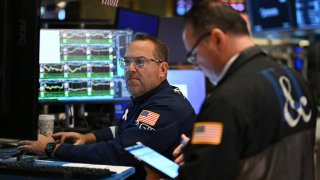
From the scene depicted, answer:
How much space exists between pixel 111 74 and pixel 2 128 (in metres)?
1.44

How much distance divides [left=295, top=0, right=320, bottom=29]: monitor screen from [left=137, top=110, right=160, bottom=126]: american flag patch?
278 cm

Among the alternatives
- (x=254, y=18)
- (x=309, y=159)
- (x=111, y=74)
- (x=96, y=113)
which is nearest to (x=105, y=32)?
(x=111, y=74)

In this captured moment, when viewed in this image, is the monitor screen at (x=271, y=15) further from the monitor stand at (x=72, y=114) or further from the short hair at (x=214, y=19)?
the short hair at (x=214, y=19)

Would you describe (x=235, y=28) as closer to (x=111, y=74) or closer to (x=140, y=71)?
(x=140, y=71)

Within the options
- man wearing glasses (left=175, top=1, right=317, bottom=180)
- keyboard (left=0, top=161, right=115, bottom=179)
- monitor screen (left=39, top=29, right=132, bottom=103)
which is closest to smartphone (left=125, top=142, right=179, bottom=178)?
keyboard (left=0, top=161, right=115, bottom=179)

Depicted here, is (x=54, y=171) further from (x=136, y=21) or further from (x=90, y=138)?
(x=136, y=21)

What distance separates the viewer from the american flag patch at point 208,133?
51.9 inches

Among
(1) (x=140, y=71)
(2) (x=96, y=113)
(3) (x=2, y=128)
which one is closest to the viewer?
(3) (x=2, y=128)

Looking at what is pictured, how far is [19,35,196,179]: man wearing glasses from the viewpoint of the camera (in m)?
2.06

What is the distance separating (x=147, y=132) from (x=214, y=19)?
2.58ft

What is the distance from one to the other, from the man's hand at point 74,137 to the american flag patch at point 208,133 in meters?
1.09

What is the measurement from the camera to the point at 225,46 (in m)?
1.48

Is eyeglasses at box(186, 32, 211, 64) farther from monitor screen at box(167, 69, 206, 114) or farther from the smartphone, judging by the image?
monitor screen at box(167, 69, 206, 114)

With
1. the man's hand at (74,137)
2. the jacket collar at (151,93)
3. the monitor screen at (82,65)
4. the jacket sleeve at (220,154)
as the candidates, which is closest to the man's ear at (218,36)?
the jacket sleeve at (220,154)
